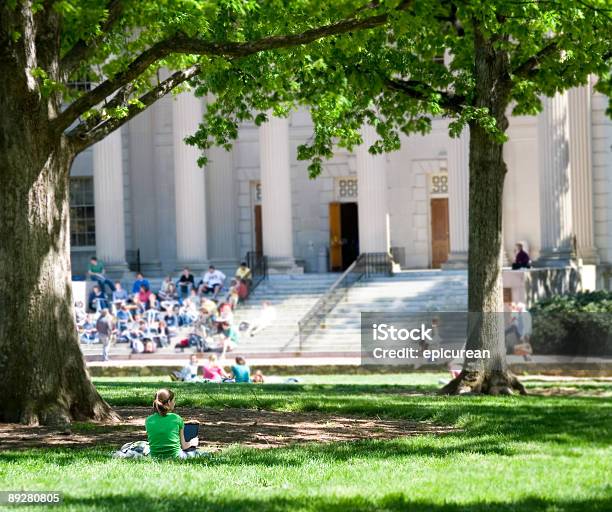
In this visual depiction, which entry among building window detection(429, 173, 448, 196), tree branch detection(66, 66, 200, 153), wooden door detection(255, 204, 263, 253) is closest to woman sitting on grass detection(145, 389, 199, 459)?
tree branch detection(66, 66, 200, 153)

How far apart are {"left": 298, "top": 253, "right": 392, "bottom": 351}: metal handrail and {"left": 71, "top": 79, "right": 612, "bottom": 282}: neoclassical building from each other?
0.58 meters

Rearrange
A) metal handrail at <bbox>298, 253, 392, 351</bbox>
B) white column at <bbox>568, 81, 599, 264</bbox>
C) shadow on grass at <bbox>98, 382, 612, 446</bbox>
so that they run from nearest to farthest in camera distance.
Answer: shadow on grass at <bbox>98, 382, 612, 446</bbox> → metal handrail at <bbox>298, 253, 392, 351</bbox> → white column at <bbox>568, 81, 599, 264</bbox>

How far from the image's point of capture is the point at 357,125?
21.7m

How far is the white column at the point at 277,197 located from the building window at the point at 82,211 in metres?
8.18

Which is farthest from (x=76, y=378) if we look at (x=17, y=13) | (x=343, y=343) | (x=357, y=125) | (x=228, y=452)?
(x=343, y=343)

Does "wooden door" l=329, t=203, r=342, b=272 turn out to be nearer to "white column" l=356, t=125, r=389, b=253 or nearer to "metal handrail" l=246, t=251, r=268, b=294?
"metal handrail" l=246, t=251, r=268, b=294

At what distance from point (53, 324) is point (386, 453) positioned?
4582 mm

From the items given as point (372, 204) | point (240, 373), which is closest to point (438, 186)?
point (372, 204)

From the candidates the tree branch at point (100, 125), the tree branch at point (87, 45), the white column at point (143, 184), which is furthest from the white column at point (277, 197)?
the tree branch at point (87, 45)

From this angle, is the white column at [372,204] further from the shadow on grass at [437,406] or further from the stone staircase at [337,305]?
the shadow on grass at [437,406]

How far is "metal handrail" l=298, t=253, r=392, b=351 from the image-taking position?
36.6 meters

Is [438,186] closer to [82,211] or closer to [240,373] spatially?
[82,211]

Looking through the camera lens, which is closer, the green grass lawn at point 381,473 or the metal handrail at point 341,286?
the green grass lawn at point 381,473

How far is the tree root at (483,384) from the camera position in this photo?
2123 cm
